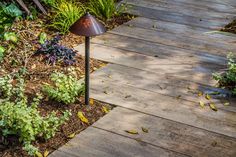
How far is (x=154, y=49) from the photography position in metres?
5.68

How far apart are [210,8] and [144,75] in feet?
10.7

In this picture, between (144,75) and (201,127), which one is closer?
(201,127)

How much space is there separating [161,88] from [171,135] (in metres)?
0.94

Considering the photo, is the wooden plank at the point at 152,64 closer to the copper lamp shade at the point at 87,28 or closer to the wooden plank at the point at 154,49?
the wooden plank at the point at 154,49

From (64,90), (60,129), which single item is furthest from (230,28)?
(60,129)

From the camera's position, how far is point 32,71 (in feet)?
16.0

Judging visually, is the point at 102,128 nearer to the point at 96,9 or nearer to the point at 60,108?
the point at 60,108

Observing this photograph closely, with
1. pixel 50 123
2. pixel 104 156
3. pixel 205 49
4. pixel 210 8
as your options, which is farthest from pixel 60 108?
pixel 210 8

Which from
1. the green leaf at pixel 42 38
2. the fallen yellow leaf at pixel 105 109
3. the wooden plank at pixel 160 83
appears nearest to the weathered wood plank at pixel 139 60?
the wooden plank at pixel 160 83

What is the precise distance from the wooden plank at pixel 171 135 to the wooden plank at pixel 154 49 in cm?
158

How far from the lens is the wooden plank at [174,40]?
581 centimetres

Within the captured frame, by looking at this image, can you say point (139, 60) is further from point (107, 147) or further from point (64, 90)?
point (107, 147)

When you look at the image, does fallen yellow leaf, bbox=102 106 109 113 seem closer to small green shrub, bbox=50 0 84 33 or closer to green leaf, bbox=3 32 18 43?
green leaf, bbox=3 32 18 43

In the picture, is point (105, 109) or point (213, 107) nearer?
point (105, 109)
